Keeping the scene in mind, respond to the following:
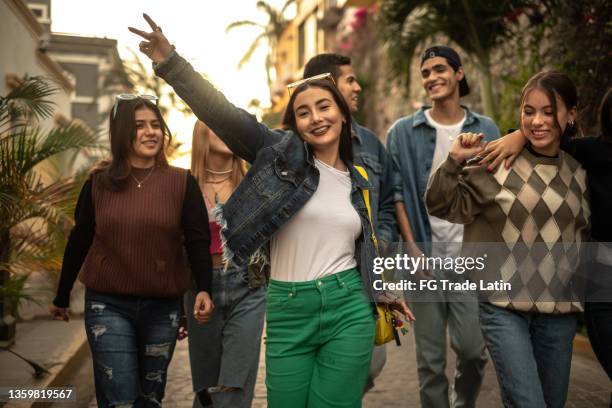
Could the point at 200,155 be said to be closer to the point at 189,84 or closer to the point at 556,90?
the point at 189,84

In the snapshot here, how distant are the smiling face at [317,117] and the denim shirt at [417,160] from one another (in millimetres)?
1551

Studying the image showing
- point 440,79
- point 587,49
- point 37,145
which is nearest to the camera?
point 440,79

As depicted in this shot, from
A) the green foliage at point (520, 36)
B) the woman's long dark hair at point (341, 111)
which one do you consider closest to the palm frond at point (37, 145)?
the woman's long dark hair at point (341, 111)

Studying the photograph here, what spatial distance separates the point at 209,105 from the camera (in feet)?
10.7

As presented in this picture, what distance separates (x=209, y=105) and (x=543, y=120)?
5.00ft

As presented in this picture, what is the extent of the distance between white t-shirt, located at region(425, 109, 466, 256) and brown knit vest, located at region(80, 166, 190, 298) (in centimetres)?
163

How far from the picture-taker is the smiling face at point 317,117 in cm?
360

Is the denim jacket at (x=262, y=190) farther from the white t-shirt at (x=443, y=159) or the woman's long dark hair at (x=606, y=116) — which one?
the white t-shirt at (x=443, y=159)

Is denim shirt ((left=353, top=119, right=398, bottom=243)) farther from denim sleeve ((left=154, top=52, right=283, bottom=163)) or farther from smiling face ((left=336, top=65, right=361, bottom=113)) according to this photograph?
denim sleeve ((left=154, top=52, right=283, bottom=163))

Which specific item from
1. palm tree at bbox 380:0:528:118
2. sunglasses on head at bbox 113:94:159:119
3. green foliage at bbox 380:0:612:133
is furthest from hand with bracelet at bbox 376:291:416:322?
palm tree at bbox 380:0:528:118

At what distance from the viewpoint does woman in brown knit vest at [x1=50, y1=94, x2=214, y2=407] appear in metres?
4.00

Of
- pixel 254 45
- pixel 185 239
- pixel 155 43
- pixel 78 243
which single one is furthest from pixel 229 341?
pixel 254 45

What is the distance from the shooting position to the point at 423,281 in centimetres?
493

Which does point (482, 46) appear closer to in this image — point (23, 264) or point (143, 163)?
point (23, 264)
